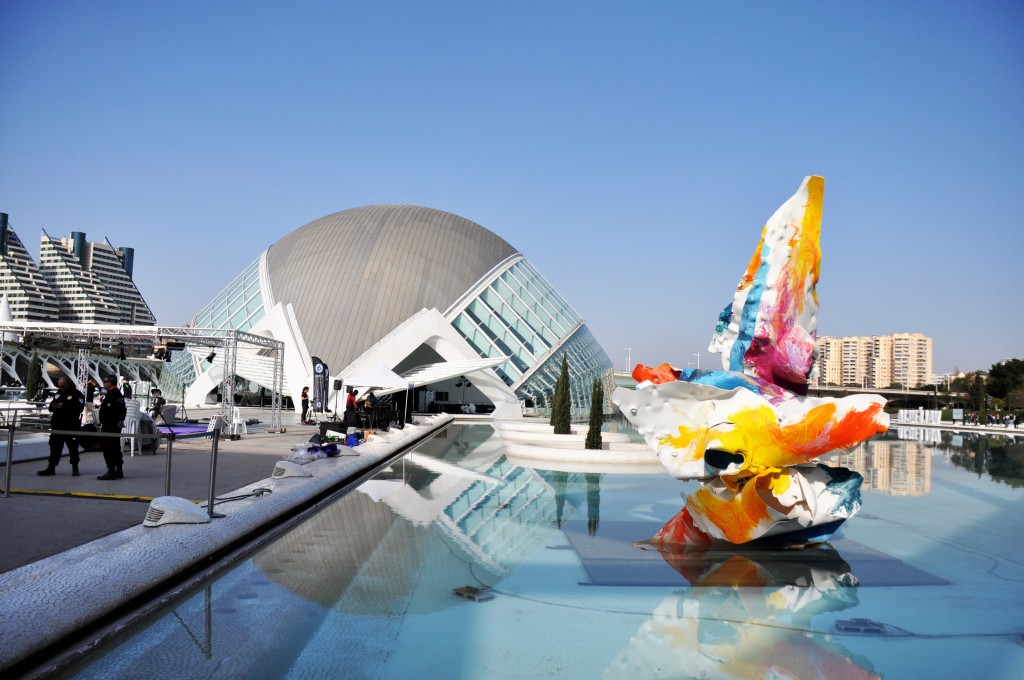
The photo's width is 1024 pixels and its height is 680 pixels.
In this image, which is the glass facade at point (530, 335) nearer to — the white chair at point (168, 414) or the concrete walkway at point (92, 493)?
the white chair at point (168, 414)

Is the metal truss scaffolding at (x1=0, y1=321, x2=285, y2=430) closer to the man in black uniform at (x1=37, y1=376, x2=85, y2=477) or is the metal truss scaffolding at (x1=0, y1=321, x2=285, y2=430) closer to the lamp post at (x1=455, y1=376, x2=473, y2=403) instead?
the man in black uniform at (x1=37, y1=376, x2=85, y2=477)

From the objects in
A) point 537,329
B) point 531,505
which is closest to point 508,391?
point 537,329

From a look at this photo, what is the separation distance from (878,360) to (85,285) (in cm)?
14083

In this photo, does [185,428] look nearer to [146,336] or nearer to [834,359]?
[146,336]

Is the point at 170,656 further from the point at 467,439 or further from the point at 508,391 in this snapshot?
the point at 508,391

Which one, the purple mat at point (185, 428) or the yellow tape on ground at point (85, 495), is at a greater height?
the yellow tape on ground at point (85, 495)

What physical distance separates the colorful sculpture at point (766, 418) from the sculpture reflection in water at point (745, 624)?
444mm

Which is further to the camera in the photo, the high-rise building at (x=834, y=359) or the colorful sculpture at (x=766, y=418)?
the high-rise building at (x=834, y=359)

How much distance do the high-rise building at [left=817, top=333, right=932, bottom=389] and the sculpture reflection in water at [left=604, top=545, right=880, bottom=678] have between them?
489ft

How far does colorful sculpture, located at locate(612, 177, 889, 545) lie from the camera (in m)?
6.76

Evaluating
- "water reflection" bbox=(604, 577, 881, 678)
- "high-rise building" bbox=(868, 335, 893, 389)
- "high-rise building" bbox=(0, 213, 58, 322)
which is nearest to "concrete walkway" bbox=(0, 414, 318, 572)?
"water reflection" bbox=(604, 577, 881, 678)

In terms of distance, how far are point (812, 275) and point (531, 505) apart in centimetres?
465

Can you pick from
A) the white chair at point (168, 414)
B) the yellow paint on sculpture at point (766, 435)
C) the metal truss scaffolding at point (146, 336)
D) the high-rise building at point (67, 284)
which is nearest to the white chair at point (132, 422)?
the metal truss scaffolding at point (146, 336)

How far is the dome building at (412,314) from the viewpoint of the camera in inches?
1329
